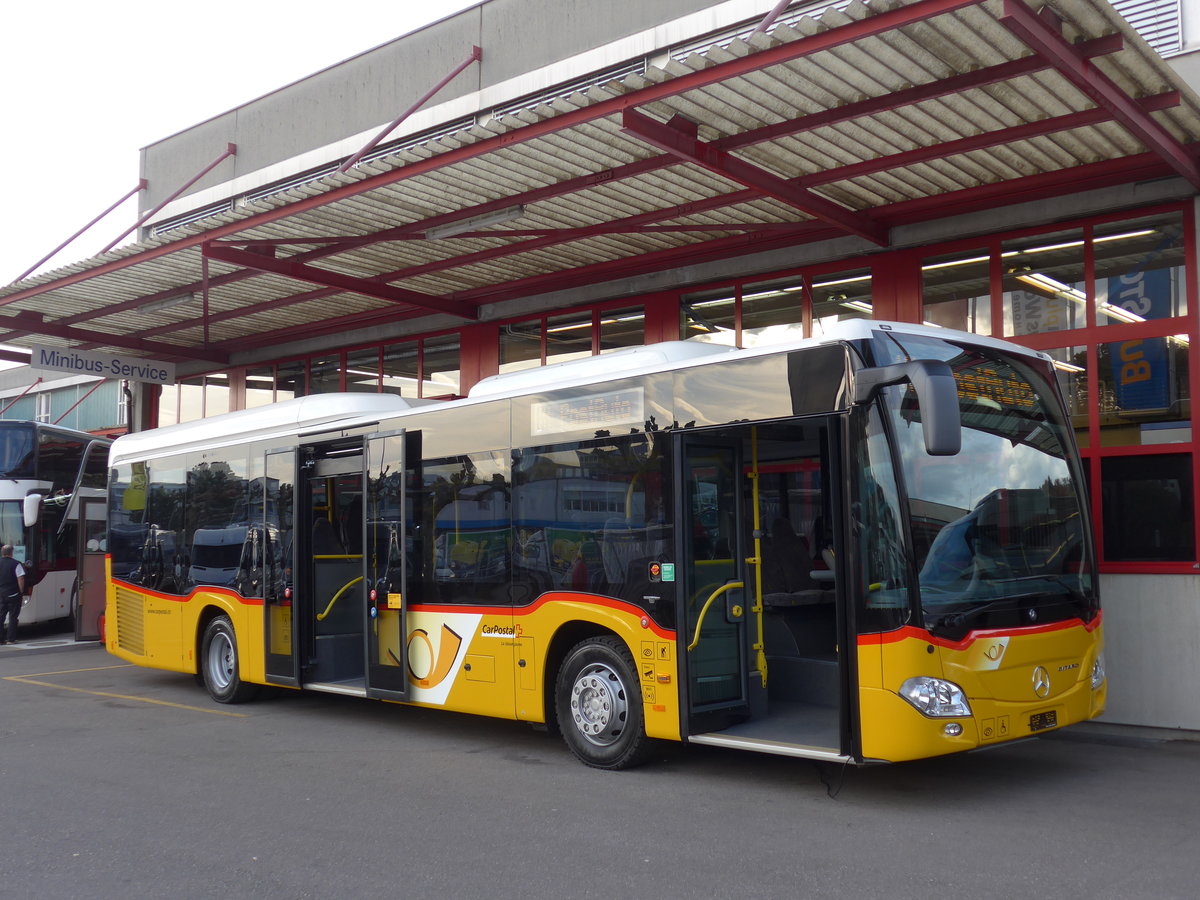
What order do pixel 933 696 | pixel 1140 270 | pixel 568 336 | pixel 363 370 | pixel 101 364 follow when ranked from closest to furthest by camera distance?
pixel 933 696
pixel 1140 270
pixel 568 336
pixel 101 364
pixel 363 370

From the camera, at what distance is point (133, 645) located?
1369 cm

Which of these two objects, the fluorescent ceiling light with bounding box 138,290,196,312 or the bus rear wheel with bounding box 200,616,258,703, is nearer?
the bus rear wheel with bounding box 200,616,258,703

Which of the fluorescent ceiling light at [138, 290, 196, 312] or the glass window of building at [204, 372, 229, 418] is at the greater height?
the fluorescent ceiling light at [138, 290, 196, 312]

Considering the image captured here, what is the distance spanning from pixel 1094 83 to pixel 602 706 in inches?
222

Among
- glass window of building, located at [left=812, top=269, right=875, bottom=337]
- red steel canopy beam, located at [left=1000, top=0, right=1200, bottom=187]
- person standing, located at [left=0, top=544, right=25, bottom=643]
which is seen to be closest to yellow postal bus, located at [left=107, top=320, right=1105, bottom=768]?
red steel canopy beam, located at [left=1000, top=0, right=1200, bottom=187]

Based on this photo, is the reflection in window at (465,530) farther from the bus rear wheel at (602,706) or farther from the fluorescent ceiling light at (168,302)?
the fluorescent ceiling light at (168,302)

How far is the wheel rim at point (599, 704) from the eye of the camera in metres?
8.24

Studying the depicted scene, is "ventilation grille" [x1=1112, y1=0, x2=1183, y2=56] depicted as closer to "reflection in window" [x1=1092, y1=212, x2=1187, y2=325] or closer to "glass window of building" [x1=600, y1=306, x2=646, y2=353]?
"reflection in window" [x1=1092, y1=212, x2=1187, y2=325]

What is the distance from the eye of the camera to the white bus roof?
7.48 m

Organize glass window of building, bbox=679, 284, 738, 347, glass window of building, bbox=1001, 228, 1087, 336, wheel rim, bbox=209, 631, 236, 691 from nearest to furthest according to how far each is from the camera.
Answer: glass window of building, bbox=1001, 228, 1087, 336, wheel rim, bbox=209, 631, 236, 691, glass window of building, bbox=679, 284, 738, 347

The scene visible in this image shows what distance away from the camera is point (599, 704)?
27.4 ft

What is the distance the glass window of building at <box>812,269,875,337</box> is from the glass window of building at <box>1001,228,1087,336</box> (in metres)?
1.51

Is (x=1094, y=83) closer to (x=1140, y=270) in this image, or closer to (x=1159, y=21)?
(x=1140, y=270)

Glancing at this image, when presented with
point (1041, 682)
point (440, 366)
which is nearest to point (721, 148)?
point (1041, 682)
